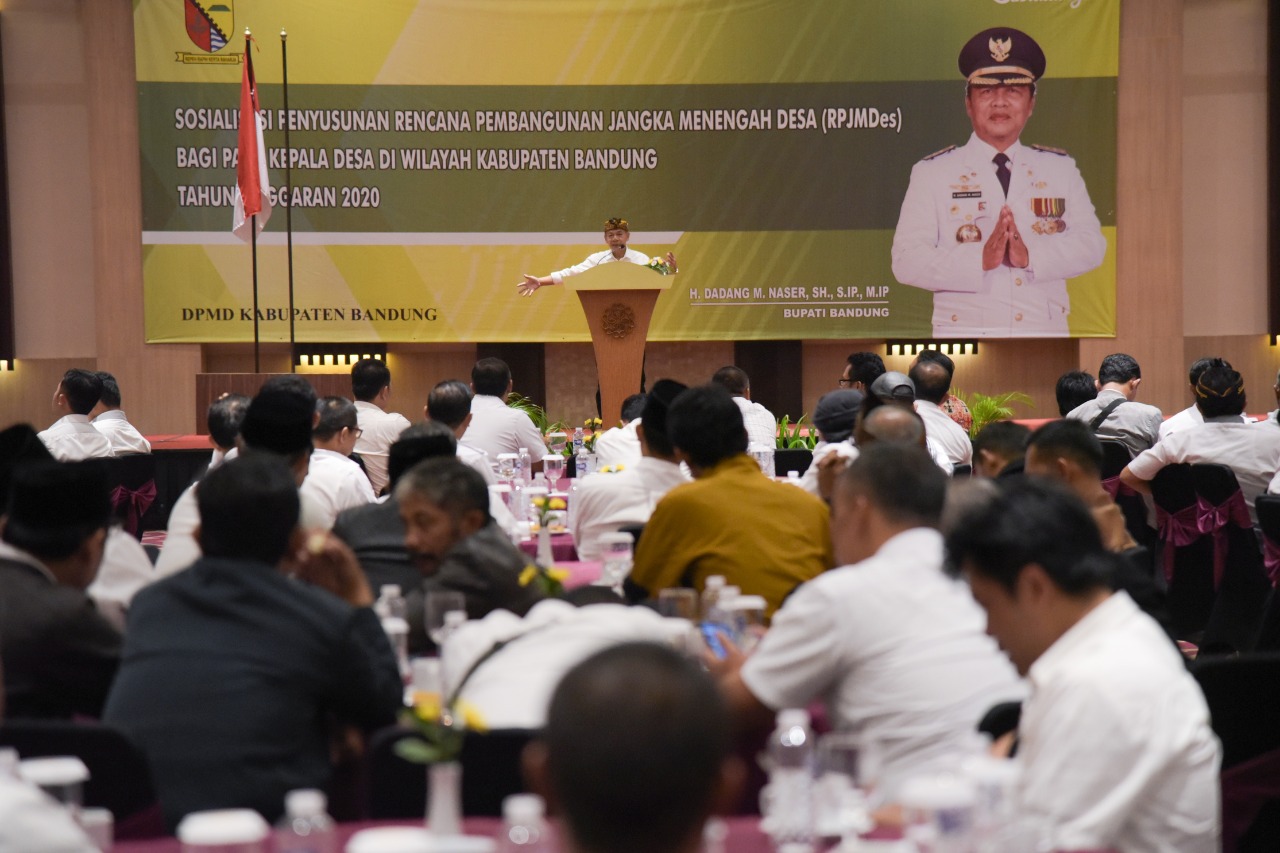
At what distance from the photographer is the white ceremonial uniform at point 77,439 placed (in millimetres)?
7508

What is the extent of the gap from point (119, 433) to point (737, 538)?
5502 millimetres

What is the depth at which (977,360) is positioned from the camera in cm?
1240

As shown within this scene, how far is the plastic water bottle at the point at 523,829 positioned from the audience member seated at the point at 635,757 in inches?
18.7

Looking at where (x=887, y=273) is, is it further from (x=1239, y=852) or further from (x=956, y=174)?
(x=1239, y=852)

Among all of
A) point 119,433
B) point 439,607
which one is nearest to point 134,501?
point 119,433

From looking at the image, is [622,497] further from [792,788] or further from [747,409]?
[747,409]

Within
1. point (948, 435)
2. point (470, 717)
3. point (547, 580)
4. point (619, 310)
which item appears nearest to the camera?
point (470, 717)

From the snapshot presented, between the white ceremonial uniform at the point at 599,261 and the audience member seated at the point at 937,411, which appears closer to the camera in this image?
the audience member seated at the point at 937,411

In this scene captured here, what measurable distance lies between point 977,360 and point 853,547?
9.95 m

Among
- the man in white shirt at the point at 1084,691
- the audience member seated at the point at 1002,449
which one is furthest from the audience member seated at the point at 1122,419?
the man in white shirt at the point at 1084,691

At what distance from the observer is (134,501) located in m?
7.30

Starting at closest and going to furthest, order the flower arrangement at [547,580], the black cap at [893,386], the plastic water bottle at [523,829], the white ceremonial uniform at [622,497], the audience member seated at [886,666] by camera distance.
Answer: the plastic water bottle at [523,829] → the audience member seated at [886,666] → the flower arrangement at [547,580] → the white ceremonial uniform at [622,497] → the black cap at [893,386]

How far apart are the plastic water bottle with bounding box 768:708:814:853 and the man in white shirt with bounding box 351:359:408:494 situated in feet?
18.0

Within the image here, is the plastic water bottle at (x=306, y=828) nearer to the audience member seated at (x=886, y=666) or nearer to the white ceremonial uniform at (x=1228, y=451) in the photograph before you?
the audience member seated at (x=886, y=666)
